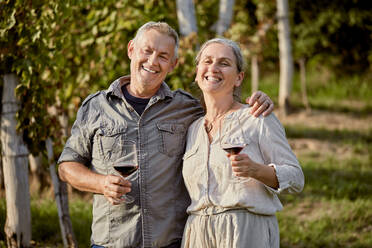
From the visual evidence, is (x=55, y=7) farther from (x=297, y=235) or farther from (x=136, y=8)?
(x=297, y=235)

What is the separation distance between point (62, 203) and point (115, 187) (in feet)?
7.70

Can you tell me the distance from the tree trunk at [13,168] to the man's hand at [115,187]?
230cm

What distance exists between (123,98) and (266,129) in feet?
2.99

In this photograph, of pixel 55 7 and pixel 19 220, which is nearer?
pixel 55 7

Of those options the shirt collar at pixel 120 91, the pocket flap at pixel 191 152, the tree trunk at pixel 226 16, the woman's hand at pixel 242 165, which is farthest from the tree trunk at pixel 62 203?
the tree trunk at pixel 226 16

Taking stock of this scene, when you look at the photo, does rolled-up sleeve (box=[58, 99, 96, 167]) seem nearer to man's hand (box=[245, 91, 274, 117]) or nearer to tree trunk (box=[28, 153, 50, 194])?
man's hand (box=[245, 91, 274, 117])

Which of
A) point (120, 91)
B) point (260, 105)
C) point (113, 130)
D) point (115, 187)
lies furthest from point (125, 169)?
point (260, 105)

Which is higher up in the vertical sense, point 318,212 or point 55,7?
point 55,7

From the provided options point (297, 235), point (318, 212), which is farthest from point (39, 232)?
point (318, 212)

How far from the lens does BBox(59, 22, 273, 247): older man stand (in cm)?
298

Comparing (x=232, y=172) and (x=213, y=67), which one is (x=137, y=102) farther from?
(x=232, y=172)

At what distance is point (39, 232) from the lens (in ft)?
18.3

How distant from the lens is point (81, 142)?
3.11 m

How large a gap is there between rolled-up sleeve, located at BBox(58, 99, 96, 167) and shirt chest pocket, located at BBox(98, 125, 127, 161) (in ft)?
0.32
